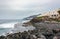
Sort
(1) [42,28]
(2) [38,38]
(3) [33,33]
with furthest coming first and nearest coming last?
(1) [42,28], (3) [33,33], (2) [38,38]

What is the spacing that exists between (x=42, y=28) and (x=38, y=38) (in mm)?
4763

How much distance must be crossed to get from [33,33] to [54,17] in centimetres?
779

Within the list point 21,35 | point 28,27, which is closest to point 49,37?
point 21,35

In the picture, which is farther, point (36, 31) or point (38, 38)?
point (36, 31)

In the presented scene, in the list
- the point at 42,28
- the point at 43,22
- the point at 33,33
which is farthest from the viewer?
the point at 43,22

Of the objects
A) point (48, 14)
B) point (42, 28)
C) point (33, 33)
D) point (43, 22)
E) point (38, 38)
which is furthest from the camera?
point (48, 14)

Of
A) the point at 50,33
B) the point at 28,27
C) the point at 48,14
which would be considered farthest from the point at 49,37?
the point at 48,14

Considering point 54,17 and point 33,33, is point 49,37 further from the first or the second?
point 54,17

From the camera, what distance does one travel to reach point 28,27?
125 feet

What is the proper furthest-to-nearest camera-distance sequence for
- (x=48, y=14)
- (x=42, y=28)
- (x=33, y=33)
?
(x=48, y=14), (x=42, y=28), (x=33, y=33)

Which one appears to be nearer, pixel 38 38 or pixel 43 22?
pixel 38 38

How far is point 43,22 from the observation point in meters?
38.7

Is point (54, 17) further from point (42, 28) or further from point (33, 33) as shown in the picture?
point (33, 33)

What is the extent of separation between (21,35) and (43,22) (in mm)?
6516
